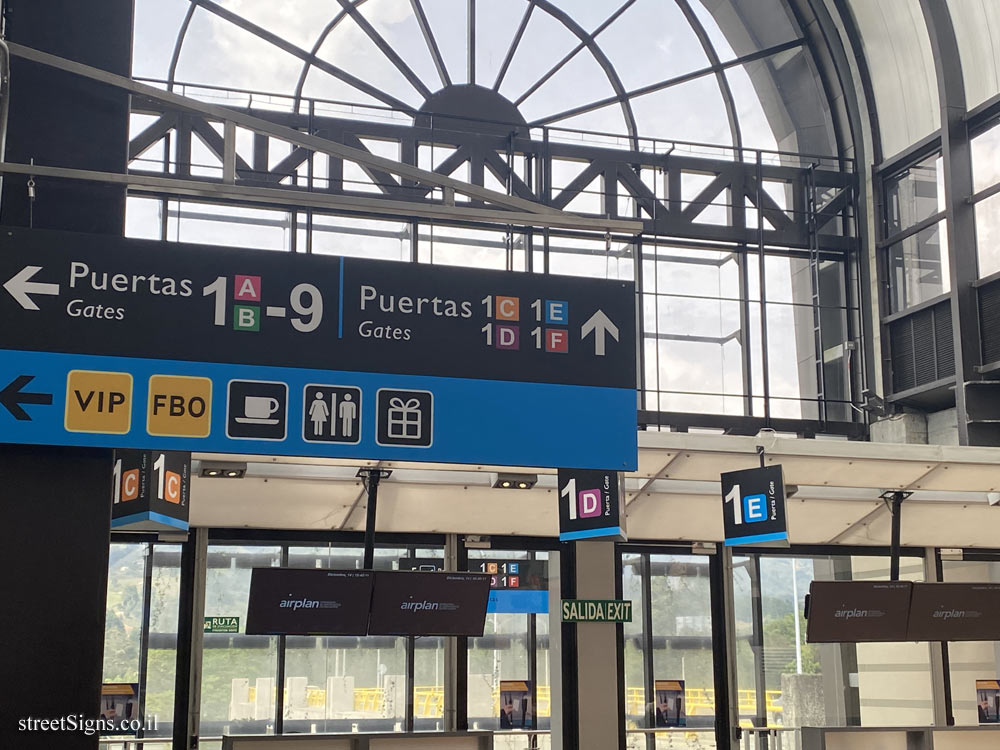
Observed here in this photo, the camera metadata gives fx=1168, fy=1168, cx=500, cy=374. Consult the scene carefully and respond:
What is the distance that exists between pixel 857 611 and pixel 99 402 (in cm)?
940

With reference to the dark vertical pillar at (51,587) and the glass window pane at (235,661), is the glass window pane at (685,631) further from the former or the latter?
the dark vertical pillar at (51,587)

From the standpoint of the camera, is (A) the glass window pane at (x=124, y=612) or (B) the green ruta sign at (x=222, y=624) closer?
(A) the glass window pane at (x=124, y=612)

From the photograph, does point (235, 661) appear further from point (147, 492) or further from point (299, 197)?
point (299, 197)

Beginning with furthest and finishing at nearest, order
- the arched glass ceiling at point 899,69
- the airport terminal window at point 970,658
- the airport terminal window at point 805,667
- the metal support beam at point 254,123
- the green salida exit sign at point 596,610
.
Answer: the arched glass ceiling at point 899,69 < the airport terminal window at point 970,658 < the airport terminal window at point 805,667 < the green salida exit sign at point 596,610 < the metal support beam at point 254,123

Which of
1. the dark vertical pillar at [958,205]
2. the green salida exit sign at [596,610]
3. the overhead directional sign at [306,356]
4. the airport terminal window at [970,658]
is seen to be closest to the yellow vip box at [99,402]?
the overhead directional sign at [306,356]

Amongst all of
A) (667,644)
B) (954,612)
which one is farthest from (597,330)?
(954,612)

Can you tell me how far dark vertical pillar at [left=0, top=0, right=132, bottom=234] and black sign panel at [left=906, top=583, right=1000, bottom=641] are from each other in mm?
9809

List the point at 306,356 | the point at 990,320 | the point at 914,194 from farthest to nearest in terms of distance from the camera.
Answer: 1. the point at 914,194
2. the point at 990,320
3. the point at 306,356

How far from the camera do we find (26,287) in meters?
3.95

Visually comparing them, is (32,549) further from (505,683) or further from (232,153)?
(505,683)

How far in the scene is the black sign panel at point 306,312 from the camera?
398 cm

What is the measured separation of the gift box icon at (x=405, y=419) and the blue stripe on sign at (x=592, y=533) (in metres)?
5.87

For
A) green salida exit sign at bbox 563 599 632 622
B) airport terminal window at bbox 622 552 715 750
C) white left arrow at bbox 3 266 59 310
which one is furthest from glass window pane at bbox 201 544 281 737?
white left arrow at bbox 3 266 59 310

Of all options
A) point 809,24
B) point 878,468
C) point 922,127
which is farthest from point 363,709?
point 809,24
